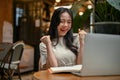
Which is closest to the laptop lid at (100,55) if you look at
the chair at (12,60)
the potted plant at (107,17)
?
the potted plant at (107,17)

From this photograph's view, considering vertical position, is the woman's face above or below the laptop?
above

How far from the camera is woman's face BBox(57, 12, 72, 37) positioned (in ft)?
6.41

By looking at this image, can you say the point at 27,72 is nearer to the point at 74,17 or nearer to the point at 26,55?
the point at 26,55

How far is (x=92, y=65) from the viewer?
123 centimetres

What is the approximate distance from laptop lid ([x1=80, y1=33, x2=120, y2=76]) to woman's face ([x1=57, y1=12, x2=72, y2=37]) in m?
0.72

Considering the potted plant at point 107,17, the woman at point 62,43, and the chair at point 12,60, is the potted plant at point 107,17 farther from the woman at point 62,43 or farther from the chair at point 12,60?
the chair at point 12,60

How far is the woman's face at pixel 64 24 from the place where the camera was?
76.9 inches

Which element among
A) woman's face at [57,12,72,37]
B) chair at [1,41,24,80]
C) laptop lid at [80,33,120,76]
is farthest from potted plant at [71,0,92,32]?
chair at [1,41,24,80]

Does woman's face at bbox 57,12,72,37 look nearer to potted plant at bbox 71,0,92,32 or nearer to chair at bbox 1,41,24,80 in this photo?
potted plant at bbox 71,0,92,32

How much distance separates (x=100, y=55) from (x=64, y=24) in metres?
0.76

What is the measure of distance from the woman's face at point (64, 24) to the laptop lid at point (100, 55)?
722 millimetres

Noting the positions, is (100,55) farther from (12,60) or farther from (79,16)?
(12,60)

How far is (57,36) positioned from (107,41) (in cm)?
82

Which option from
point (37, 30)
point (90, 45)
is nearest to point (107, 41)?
point (90, 45)
